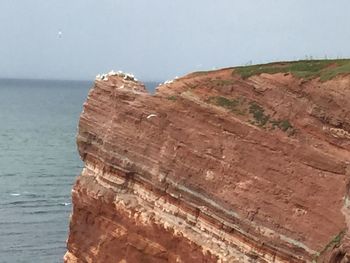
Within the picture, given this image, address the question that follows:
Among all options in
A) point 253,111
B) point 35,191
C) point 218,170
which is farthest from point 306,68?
point 35,191

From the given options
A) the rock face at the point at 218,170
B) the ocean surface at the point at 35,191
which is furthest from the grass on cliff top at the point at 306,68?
the ocean surface at the point at 35,191

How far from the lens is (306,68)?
72.1 feet

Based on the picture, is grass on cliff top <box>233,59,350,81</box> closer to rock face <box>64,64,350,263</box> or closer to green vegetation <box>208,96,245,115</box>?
rock face <box>64,64,350,263</box>

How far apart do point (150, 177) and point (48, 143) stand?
2894 inches

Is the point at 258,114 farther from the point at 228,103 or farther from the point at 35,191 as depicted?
the point at 35,191

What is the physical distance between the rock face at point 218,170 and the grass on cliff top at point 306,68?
323 mm

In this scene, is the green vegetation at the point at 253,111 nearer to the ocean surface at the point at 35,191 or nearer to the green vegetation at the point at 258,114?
the green vegetation at the point at 258,114

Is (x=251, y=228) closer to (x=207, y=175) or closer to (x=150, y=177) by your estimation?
(x=207, y=175)

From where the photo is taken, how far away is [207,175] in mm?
21109

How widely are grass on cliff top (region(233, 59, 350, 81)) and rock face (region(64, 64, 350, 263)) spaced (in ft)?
1.06

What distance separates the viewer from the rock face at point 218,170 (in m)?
19.3

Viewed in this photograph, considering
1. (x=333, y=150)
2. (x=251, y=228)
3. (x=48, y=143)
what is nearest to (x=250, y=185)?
(x=251, y=228)

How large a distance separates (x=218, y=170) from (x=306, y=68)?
15.2ft

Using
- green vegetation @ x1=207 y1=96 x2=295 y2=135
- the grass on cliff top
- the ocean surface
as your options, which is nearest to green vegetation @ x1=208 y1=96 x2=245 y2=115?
green vegetation @ x1=207 y1=96 x2=295 y2=135
